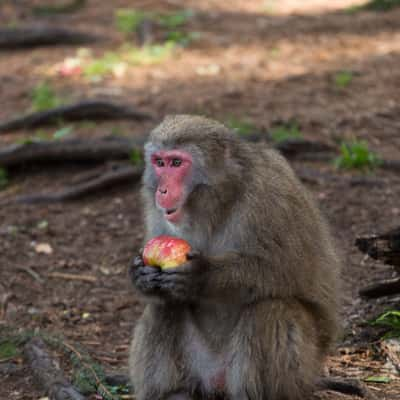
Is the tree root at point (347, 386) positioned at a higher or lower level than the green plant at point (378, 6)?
lower

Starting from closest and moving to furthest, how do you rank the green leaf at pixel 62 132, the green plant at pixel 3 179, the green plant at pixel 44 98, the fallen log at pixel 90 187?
the fallen log at pixel 90 187 → the green plant at pixel 3 179 → the green leaf at pixel 62 132 → the green plant at pixel 44 98

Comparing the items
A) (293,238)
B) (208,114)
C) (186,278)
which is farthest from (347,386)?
→ (208,114)

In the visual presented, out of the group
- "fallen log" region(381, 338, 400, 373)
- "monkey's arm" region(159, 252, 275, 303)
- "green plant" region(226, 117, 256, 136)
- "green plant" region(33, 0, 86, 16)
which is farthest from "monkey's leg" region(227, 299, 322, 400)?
"green plant" region(33, 0, 86, 16)

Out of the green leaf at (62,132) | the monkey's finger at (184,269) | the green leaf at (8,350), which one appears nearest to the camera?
the monkey's finger at (184,269)

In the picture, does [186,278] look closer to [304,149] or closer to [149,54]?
[304,149]

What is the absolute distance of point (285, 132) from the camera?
28.0 feet

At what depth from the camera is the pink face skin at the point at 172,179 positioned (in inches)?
174

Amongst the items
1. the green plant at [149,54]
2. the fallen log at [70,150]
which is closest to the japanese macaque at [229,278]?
the fallen log at [70,150]

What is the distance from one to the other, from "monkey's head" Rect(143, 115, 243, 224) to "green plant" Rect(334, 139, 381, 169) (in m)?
3.57

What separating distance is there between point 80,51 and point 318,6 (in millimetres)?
4757

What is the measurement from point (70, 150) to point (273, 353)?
15.4 ft

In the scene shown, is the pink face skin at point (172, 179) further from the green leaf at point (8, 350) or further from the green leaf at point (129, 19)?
the green leaf at point (129, 19)

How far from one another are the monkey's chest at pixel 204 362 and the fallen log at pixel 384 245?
3.51ft

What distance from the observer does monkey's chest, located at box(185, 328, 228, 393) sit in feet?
15.3
